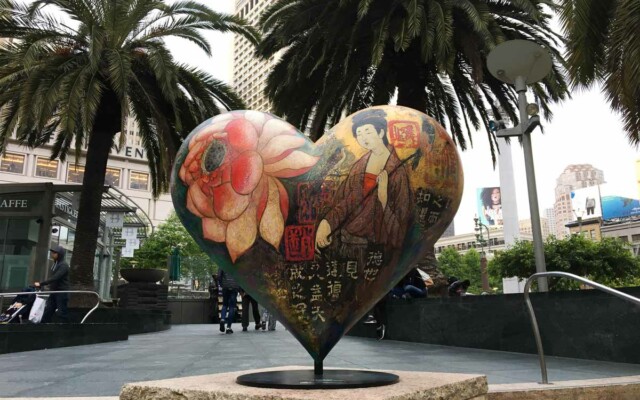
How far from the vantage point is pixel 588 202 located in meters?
78.0

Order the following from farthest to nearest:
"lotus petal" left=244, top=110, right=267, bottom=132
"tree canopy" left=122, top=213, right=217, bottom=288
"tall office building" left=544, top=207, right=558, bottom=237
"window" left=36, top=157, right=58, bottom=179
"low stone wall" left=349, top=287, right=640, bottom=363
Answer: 1. "tall office building" left=544, top=207, right=558, bottom=237
2. "window" left=36, top=157, right=58, bottom=179
3. "tree canopy" left=122, top=213, right=217, bottom=288
4. "low stone wall" left=349, top=287, right=640, bottom=363
5. "lotus petal" left=244, top=110, right=267, bottom=132

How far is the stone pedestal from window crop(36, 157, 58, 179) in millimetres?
57745

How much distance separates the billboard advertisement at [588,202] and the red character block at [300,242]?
82.8 metres

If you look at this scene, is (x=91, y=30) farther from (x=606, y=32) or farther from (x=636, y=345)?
(x=636, y=345)

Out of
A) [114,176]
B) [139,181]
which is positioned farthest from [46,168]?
[139,181]

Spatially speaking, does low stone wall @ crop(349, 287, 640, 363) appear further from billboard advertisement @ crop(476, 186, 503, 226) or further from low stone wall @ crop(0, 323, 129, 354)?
billboard advertisement @ crop(476, 186, 503, 226)

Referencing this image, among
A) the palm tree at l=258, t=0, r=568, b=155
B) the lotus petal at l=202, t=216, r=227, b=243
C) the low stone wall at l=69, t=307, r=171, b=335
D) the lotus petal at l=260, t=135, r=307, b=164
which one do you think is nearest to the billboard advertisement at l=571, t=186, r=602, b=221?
the palm tree at l=258, t=0, r=568, b=155

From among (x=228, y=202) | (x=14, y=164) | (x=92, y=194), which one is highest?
(x=14, y=164)

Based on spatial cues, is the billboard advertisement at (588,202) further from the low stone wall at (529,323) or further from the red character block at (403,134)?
the red character block at (403,134)

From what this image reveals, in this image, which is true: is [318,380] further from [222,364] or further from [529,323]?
[529,323]

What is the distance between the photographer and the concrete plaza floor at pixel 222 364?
4.28 metres

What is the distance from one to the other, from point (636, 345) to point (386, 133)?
4028mm

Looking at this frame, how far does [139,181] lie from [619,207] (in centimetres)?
6949

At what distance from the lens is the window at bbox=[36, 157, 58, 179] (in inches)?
2111
